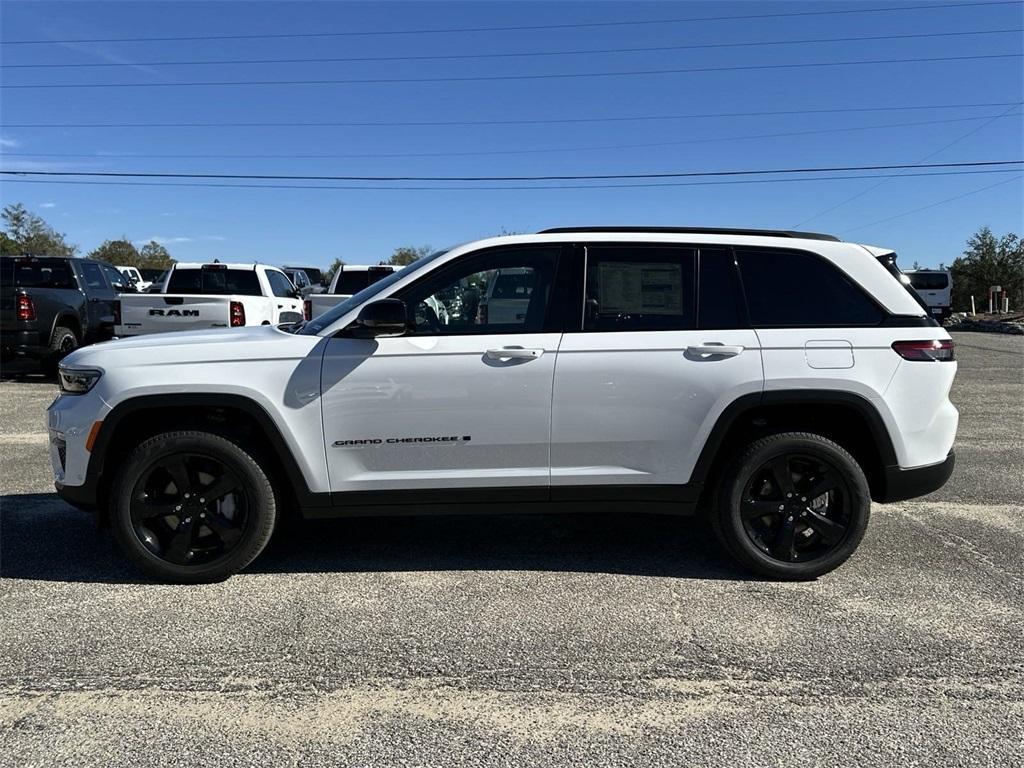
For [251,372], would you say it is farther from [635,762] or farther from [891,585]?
[891,585]

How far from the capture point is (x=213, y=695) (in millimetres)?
3043

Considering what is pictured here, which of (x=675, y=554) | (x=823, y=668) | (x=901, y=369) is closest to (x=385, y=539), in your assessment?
(x=675, y=554)

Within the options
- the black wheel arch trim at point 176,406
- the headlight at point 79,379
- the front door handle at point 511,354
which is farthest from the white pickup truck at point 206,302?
the front door handle at point 511,354

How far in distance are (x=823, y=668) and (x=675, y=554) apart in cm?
143

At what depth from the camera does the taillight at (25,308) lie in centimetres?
1158

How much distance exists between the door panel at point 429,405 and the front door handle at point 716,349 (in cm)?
73

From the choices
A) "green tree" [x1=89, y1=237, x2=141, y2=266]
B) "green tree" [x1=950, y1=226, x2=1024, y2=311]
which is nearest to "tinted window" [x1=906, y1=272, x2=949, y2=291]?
"green tree" [x1=950, y1=226, x2=1024, y2=311]

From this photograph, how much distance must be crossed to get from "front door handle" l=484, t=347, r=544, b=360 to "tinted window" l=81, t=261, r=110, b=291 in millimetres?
11588

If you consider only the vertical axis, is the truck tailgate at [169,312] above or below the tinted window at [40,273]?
below

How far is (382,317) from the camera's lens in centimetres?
387

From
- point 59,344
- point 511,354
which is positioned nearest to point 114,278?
point 59,344

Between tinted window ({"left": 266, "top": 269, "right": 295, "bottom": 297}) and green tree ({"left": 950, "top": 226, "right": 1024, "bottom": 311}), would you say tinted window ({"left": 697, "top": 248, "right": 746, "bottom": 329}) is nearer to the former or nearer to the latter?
tinted window ({"left": 266, "top": 269, "right": 295, "bottom": 297})

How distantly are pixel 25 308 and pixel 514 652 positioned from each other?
37.0ft

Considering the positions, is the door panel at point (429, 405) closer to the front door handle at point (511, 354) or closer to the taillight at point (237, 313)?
the front door handle at point (511, 354)
